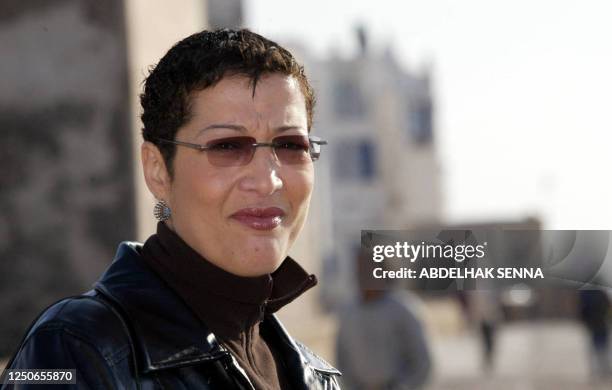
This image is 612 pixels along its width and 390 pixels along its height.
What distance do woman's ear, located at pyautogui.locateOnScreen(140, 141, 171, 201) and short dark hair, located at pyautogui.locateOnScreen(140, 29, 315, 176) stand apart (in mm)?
22

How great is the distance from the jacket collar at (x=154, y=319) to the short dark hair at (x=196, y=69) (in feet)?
0.74

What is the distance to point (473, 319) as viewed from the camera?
25891mm

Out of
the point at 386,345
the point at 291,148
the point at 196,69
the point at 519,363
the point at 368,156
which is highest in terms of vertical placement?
the point at 196,69

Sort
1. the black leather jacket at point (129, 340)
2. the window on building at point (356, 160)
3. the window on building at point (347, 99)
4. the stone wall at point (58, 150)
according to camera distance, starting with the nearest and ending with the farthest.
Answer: the black leather jacket at point (129, 340) → the stone wall at point (58, 150) → the window on building at point (356, 160) → the window on building at point (347, 99)

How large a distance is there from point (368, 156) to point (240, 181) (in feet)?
156

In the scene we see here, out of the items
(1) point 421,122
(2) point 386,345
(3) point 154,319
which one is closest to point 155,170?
Result: (3) point 154,319

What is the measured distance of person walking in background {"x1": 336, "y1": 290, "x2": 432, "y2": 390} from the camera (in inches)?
229

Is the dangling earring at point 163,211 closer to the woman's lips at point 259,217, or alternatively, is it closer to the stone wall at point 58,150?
the woman's lips at point 259,217

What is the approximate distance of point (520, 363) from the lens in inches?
706

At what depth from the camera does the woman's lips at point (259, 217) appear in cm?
216

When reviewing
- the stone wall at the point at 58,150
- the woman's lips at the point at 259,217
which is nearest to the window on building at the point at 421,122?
the stone wall at the point at 58,150

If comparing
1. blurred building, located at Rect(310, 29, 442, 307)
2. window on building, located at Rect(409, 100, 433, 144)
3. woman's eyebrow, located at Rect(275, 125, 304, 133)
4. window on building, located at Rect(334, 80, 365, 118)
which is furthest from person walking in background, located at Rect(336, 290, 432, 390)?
window on building, located at Rect(409, 100, 433, 144)

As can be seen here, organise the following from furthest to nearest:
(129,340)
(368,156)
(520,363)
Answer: (368,156) < (520,363) < (129,340)

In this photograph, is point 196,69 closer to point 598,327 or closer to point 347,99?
point 598,327
